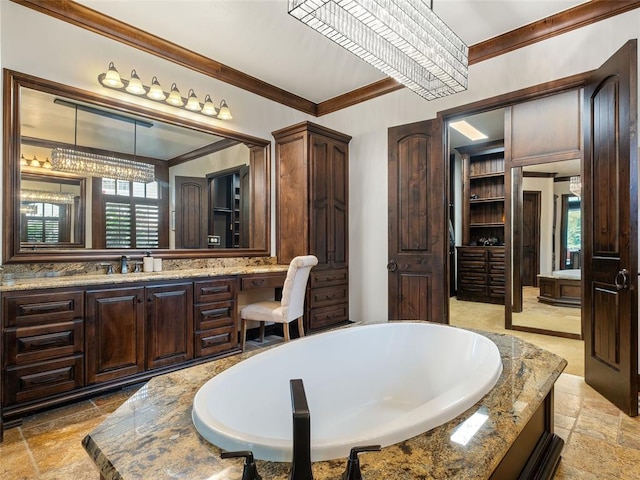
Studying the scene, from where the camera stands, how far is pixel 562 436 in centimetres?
188

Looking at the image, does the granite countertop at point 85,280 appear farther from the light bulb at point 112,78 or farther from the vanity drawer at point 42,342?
the light bulb at point 112,78

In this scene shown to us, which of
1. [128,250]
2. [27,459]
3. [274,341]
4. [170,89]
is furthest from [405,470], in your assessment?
[170,89]

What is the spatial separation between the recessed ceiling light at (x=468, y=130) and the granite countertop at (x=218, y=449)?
4.60m

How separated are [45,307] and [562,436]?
309cm

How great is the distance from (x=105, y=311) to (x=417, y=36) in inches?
104

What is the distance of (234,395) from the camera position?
1.29m

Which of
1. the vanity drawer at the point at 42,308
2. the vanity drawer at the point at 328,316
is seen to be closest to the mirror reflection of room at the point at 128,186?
the vanity drawer at the point at 42,308

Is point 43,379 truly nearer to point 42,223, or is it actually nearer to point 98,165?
point 42,223

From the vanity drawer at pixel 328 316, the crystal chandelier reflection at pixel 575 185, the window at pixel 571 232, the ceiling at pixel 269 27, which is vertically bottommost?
the vanity drawer at pixel 328 316

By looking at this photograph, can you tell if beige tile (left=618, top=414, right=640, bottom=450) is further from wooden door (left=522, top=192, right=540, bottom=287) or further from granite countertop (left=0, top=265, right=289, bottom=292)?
granite countertop (left=0, top=265, right=289, bottom=292)

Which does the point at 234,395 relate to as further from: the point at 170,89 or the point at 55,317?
the point at 170,89

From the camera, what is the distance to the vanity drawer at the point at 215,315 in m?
2.83

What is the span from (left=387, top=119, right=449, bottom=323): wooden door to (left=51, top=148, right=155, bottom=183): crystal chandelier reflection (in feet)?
8.06

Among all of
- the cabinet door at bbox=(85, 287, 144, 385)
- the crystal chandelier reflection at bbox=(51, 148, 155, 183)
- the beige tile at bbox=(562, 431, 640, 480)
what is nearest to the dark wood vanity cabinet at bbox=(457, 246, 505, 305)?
the beige tile at bbox=(562, 431, 640, 480)
